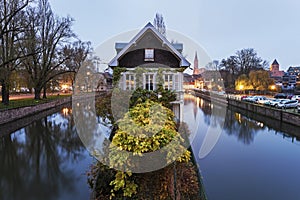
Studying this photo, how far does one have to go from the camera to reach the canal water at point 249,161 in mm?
9867

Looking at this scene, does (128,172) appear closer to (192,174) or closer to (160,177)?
(160,177)

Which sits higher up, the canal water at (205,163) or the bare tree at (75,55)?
the bare tree at (75,55)

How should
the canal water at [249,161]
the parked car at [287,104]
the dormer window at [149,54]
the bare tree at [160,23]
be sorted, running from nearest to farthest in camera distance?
the canal water at [249,161], the dormer window at [149,54], the parked car at [287,104], the bare tree at [160,23]

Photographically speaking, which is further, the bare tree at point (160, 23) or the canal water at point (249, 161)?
the bare tree at point (160, 23)

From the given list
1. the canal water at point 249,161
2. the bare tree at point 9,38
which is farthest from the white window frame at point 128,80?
the bare tree at point 9,38

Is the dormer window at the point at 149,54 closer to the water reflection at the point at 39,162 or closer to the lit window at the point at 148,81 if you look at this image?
Answer: the lit window at the point at 148,81

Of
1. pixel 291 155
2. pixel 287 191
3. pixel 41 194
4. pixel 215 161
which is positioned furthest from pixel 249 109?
pixel 41 194

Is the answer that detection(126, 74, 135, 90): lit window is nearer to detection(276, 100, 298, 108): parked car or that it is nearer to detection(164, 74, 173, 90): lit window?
detection(164, 74, 173, 90): lit window

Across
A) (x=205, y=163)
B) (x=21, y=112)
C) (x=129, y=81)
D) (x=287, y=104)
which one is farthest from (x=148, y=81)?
(x=287, y=104)

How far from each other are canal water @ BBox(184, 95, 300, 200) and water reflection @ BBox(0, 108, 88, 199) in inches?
256

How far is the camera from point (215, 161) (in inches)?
530

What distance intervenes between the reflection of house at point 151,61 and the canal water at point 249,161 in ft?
12.8

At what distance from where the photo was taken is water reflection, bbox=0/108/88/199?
9.69 metres

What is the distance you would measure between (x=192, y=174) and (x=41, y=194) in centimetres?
650
